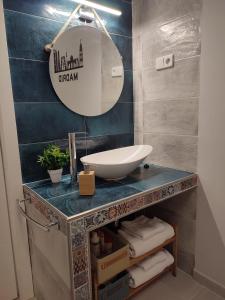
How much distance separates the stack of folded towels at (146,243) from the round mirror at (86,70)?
84cm

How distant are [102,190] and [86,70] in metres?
0.84

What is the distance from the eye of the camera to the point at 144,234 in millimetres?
1394

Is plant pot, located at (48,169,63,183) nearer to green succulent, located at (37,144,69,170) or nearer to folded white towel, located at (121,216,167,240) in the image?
green succulent, located at (37,144,69,170)

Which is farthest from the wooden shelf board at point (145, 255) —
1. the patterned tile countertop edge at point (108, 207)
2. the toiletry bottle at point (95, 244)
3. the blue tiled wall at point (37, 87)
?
the blue tiled wall at point (37, 87)

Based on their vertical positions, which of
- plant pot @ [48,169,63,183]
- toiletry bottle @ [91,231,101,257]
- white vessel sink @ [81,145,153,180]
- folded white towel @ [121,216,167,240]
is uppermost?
white vessel sink @ [81,145,153,180]

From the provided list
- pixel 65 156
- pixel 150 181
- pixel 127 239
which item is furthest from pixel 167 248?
pixel 65 156

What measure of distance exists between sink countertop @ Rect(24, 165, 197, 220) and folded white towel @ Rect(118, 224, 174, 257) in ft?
0.98

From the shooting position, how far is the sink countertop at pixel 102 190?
1042 mm

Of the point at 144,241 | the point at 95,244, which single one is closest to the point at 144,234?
the point at 144,241

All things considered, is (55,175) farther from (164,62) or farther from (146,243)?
(164,62)

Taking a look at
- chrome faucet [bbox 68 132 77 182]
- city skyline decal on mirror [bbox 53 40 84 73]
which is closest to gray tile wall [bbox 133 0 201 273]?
city skyline decal on mirror [bbox 53 40 84 73]

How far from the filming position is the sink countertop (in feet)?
3.42

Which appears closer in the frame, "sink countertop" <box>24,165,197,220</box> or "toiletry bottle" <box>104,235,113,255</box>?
"sink countertop" <box>24,165,197,220</box>

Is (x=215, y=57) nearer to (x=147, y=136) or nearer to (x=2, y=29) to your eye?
(x=147, y=136)
